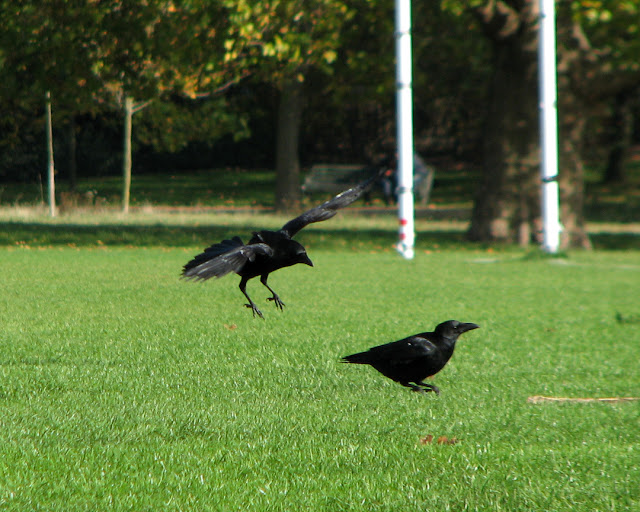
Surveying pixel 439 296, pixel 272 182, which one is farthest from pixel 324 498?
pixel 272 182

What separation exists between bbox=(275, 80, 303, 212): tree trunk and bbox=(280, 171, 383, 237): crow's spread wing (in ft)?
84.7

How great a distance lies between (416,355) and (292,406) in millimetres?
1434

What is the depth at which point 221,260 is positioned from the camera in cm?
218

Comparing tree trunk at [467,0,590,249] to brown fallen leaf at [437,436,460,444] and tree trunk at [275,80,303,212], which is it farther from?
brown fallen leaf at [437,436,460,444]

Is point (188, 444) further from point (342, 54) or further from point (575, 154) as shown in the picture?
point (342, 54)

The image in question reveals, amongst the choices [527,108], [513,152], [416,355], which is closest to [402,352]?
[416,355]

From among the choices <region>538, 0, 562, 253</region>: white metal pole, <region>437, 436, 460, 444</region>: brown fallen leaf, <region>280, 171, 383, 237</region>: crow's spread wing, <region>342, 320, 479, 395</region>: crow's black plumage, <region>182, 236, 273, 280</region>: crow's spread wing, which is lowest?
<region>437, 436, 460, 444</region>: brown fallen leaf

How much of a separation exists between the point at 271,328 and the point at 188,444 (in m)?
3.53

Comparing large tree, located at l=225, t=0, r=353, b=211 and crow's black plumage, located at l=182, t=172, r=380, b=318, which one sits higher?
large tree, located at l=225, t=0, r=353, b=211

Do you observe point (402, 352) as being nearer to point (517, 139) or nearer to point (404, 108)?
point (404, 108)

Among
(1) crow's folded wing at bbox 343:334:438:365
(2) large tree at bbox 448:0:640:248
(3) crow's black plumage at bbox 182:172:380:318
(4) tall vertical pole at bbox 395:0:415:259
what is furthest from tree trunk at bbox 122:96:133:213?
(3) crow's black plumage at bbox 182:172:380:318

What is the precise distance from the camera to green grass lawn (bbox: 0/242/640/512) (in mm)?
4020

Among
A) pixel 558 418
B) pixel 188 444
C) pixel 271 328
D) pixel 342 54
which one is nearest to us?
pixel 188 444

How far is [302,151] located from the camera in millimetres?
42844
